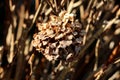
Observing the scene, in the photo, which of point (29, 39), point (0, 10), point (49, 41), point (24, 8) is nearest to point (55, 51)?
point (49, 41)

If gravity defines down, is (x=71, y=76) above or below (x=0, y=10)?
below

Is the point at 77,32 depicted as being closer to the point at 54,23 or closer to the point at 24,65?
the point at 54,23

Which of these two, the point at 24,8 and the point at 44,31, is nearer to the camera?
the point at 44,31

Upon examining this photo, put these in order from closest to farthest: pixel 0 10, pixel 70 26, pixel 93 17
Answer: pixel 70 26
pixel 93 17
pixel 0 10

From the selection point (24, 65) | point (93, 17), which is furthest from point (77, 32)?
point (24, 65)

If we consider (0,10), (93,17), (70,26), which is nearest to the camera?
(70,26)

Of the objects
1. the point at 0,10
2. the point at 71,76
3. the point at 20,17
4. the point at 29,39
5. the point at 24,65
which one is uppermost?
the point at 0,10
